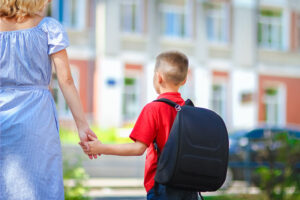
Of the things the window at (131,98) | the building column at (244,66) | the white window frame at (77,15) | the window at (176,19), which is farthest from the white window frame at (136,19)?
the building column at (244,66)

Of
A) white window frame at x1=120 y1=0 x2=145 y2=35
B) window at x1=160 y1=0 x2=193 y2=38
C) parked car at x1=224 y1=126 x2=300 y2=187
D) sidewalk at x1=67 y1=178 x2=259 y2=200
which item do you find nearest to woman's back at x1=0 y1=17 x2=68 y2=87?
sidewalk at x1=67 y1=178 x2=259 y2=200

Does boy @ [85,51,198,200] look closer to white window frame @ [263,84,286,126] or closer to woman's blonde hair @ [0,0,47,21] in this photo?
woman's blonde hair @ [0,0,47,21]

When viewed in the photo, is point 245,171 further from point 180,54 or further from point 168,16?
point 168,16

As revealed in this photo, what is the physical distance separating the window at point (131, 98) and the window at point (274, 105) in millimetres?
6882

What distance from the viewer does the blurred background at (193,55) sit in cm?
2342

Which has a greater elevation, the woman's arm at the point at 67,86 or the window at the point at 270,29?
the window at the point at 270,29

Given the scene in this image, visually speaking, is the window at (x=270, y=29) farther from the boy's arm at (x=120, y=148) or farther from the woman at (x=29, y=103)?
the woman at (x=29, y=103)

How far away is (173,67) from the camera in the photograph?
316 centimetres

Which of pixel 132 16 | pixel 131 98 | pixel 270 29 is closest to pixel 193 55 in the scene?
pixel 132 16

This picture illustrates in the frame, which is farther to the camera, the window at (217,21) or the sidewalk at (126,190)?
the window at (217,21)

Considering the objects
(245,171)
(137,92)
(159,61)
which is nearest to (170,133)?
(159,61)

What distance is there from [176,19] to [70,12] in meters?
5.16

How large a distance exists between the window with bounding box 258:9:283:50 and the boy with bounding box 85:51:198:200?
24.7m

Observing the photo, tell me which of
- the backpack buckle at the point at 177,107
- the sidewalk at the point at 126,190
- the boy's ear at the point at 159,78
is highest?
the boy's ear at the point at 159,78
